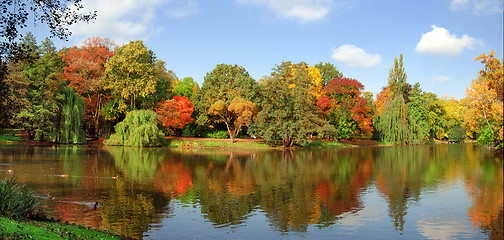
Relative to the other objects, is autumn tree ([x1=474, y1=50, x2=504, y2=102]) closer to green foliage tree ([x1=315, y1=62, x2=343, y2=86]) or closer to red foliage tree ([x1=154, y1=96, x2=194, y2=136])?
red foliage tree ([x1=154, y1=96, x2=194, y2=136])

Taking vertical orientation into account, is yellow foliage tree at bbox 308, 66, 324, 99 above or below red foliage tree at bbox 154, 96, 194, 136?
above

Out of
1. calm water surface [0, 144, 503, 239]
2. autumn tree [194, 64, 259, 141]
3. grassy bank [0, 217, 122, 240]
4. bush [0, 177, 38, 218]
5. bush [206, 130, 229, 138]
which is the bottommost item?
calm water surface [0, 144, 503, 239]

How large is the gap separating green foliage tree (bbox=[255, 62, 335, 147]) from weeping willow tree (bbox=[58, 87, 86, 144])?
21.9 metres

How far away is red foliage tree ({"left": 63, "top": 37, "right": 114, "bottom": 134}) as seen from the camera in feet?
157

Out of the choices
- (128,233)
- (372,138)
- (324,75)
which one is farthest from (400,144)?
(128,233)

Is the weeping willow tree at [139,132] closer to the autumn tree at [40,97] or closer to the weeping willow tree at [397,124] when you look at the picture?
the autumn tree at [40,97]

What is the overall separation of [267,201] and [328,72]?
195ft

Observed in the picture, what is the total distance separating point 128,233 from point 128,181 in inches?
352

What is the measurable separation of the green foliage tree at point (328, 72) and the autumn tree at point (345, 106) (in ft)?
43.0

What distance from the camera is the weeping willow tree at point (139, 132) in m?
43.1

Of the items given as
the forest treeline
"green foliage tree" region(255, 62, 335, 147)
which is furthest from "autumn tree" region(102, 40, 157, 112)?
"green foliage tree" region(255, 62, 335, 147)

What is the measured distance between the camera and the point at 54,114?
140 feet

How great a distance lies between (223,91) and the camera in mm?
52562

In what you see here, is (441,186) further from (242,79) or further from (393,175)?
(242,79)
